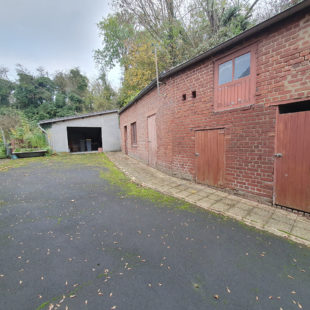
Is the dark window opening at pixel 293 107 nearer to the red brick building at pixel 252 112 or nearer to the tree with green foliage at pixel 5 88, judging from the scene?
the red brick building at pixel 252 112

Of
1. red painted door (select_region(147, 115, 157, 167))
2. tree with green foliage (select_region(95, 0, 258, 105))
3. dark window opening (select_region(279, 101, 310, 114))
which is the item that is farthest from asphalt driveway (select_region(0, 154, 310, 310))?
tree with green foliage (select_region(95, 0, 258, 105))

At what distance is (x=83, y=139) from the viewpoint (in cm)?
1766

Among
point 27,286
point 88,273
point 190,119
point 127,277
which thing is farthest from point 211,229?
point 190,119

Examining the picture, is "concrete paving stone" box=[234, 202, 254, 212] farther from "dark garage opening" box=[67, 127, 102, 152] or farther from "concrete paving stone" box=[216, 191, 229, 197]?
"dark garage opening" box=[67, 127, 102, 152]

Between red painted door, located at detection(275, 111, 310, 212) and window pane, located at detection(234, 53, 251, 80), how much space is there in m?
1.23

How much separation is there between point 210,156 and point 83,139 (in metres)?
17.0

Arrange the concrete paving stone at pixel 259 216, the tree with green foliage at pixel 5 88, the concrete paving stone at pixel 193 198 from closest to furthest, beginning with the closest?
the concrete paving stone at pixel 259 216 → the concrete paving stone at pixel 193 198 → the tree with green foliage at pixel 5 88

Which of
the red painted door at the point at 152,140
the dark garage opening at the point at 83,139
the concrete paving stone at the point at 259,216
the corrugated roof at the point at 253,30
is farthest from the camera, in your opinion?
the dark garage opening at the point at 83,139

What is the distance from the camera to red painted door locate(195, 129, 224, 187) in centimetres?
391

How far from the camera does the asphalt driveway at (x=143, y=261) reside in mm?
1329

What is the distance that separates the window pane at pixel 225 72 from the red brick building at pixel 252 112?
22mm

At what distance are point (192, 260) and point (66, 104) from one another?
1016 inches

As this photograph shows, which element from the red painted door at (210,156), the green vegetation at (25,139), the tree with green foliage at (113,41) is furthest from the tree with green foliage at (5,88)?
the red painted door at (210,156)

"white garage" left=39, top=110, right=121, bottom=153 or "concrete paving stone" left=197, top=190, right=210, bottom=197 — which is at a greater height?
"white garage" left=39, top=110, right=121, bottom=153
